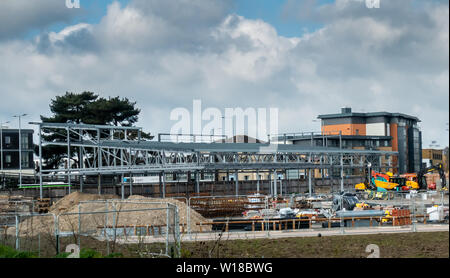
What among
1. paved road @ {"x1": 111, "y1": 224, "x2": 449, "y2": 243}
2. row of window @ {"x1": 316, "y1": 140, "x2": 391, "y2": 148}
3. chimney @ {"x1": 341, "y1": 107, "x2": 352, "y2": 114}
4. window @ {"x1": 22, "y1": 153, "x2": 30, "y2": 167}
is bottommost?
paved road @ {"x1": 111, "y1": 224, "x2": 449, "y2": 243}

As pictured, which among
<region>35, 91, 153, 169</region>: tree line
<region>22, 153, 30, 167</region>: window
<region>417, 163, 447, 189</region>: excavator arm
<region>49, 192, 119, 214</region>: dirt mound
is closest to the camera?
<region>49, 192, 119, 214</region>: dirt mound

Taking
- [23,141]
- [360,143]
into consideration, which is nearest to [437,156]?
[360,143]

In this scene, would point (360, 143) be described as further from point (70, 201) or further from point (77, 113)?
point (70, 201)

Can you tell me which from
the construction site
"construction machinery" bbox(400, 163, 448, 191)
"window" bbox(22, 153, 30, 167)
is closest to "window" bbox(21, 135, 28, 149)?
"window" bbox(22, 153, 30, 167)

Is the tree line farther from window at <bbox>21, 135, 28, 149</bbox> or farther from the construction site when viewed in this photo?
window at <bbox>21, 135, 28, 149</bbox>

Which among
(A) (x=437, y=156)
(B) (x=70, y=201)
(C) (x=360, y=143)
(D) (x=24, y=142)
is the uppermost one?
(D) (x=24, y=142)

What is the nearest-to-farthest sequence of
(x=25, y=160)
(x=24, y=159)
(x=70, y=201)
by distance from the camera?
(x=70, y=201) < (x=24, y=159) < (x=25, y=160)

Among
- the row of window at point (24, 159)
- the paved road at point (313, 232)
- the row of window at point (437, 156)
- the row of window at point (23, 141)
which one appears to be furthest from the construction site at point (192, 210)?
the row of window at point (437, 156)

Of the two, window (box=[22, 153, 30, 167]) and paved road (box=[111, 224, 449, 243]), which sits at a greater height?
window (box=[22, 153, 30, 167])
